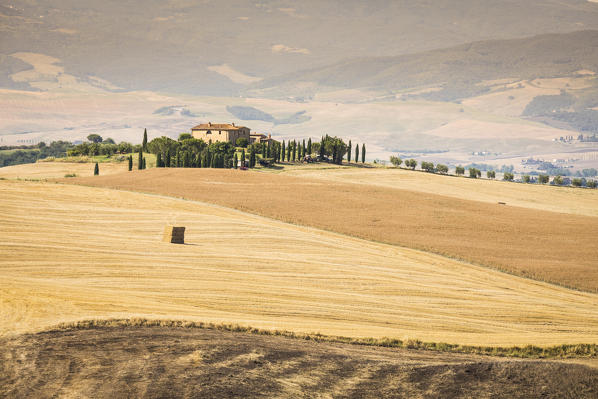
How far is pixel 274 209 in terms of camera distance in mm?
70938

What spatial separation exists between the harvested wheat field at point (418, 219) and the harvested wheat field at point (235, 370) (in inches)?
1078

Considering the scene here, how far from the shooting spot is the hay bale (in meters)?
44.9

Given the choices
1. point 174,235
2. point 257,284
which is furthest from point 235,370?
point 174,235

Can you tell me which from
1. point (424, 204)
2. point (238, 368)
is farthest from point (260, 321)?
point (424, 204)

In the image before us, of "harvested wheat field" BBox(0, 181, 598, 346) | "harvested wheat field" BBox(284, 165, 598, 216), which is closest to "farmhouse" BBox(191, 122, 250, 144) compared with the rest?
"harvested wheat field" BBox(284, 165, 598, 216)

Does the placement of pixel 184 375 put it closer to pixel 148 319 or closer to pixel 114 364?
pixel 114 364

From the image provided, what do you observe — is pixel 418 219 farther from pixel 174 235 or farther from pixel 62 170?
pixel 62 170

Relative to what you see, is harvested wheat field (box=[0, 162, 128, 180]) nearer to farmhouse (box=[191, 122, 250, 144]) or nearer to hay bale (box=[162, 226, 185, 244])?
farmhouse (box=[191, 122, 250, 144])

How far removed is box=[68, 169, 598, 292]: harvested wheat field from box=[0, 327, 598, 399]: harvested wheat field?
27377mm

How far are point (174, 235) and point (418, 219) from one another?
34651 mm

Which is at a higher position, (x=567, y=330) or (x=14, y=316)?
(x=14, y=316)

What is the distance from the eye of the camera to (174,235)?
45.1m

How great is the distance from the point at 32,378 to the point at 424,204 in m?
70.8

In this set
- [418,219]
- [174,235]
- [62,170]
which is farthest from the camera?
[62,170]
